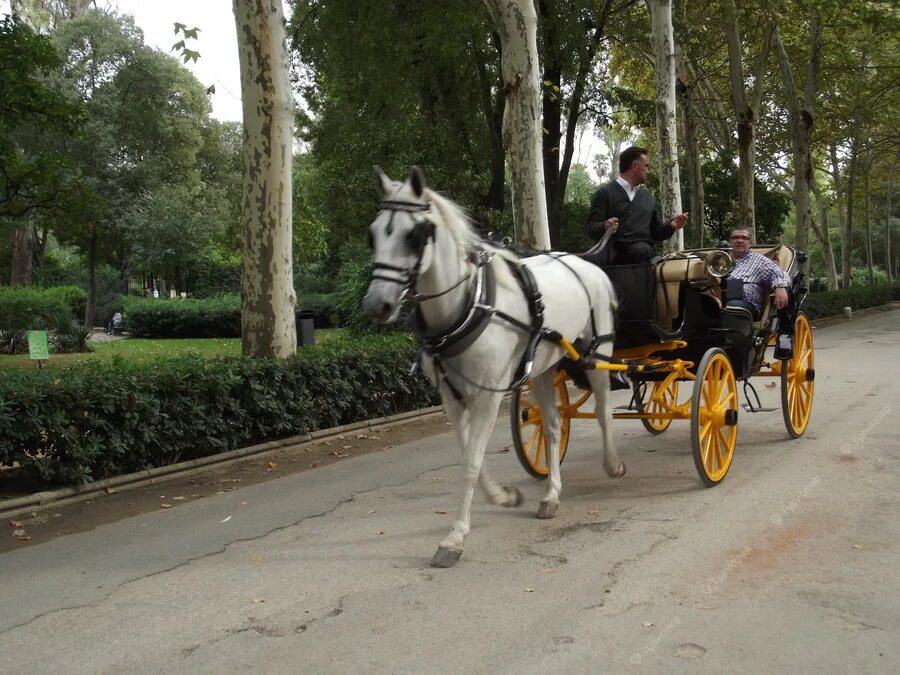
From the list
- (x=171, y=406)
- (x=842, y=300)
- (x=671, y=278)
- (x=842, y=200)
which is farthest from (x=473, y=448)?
(x=842, y=200)

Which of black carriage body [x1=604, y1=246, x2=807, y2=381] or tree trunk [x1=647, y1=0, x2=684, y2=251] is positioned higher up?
tree trunk [x1=647, y1=0, x2=684, y2=251]

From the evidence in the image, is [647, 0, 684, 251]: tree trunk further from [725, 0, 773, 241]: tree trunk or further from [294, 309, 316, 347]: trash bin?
[294, 309, 316, 347]: trash bin

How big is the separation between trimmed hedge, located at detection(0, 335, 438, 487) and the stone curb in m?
0.12

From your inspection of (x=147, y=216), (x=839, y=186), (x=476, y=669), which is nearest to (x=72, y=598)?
(x=476, y=669)

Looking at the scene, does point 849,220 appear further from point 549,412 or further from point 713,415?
point 549,412

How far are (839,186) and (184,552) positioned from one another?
43.0m

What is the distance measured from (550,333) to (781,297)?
2974mm

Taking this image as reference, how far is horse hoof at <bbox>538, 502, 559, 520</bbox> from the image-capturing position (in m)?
5.77

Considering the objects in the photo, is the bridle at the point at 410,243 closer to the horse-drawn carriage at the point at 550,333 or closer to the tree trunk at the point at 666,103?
the horse-drawn carriage at the point at 550,333

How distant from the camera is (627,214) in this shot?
281 inches

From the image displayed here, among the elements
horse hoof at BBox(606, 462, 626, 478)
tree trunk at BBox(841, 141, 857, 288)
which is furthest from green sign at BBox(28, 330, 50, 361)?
tree trunk at BBox(841, 141, 857, 288)

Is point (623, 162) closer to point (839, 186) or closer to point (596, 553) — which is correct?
point (596, 553)

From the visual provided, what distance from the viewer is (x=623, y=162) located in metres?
7.20

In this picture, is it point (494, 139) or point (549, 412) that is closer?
point (549, 412)
